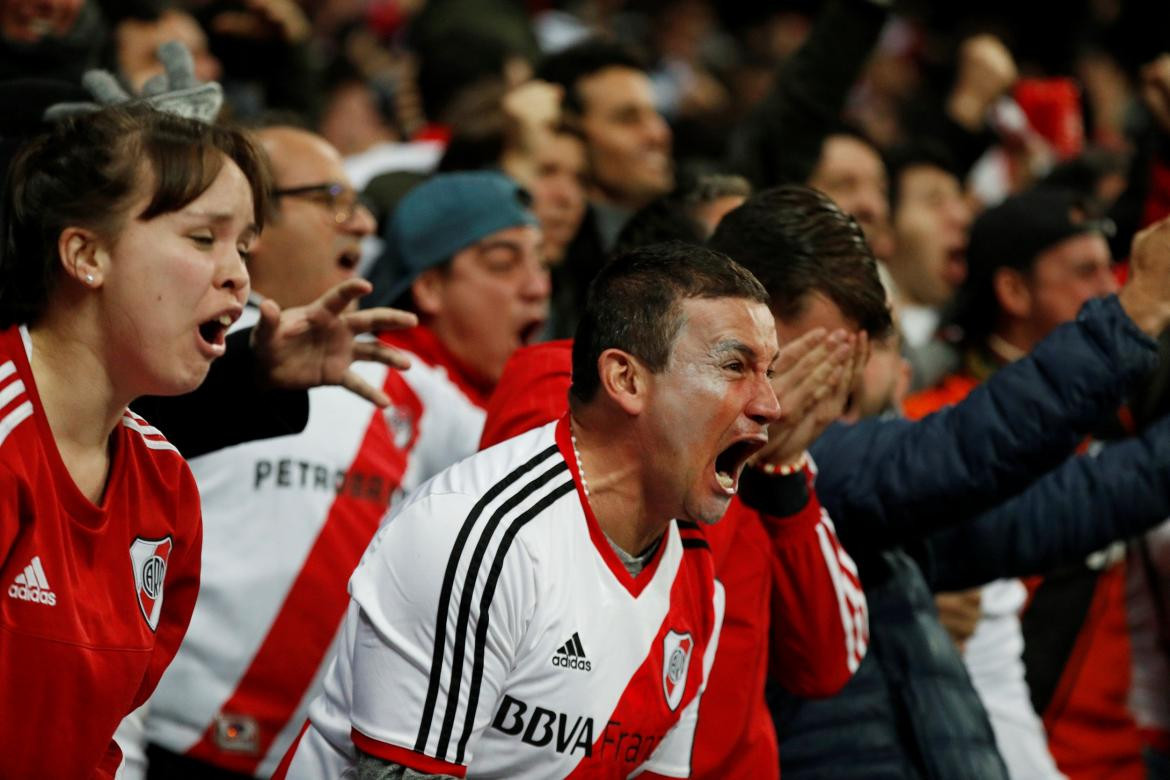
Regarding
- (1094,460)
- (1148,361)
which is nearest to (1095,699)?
(1094,460)

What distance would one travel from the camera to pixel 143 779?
3215mm

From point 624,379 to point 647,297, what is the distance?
142 millimetres

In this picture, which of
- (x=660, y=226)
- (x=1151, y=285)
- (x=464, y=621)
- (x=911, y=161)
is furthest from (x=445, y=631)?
(x=911, y=161)

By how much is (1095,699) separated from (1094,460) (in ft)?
3.20

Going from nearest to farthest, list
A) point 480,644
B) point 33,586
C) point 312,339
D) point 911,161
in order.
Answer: point 33,586
point 480,644
point 312,339
point 911,161

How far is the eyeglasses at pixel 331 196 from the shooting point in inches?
151

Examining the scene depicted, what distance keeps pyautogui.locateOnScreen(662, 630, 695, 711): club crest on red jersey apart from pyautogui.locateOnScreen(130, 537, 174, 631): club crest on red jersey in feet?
2.73

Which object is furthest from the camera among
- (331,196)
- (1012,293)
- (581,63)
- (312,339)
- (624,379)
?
(581,63)

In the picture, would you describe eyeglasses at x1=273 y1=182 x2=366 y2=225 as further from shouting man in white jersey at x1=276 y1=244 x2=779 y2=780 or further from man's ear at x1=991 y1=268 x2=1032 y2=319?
man's ear at x1=991 y1=268 x2=1032 y2=319

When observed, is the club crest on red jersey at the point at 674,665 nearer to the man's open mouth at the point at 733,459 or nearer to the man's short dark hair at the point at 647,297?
the man's open mouth at the point at 733,459

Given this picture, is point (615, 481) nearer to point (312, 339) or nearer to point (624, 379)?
point (624, 379)

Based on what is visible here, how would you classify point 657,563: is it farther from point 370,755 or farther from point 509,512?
point 370,755

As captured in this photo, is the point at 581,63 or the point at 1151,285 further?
the point at 581,63

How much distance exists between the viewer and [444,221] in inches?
167
